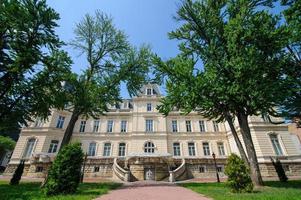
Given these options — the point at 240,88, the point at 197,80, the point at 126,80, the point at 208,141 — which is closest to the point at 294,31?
the point at 240,88

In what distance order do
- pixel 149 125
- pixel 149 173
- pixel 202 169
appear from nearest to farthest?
pixel 149 173 → pixel 202 169 → pixel 149 125

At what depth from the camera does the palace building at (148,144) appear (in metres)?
22.0

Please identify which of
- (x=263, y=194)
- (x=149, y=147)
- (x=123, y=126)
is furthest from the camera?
(x=123, y=126)

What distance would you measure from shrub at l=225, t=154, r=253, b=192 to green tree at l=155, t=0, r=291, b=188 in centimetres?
255

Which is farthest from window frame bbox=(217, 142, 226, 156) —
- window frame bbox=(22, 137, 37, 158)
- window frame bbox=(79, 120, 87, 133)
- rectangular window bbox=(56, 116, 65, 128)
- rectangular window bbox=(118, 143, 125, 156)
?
window frame bbox=(22, 137, 37, 158)

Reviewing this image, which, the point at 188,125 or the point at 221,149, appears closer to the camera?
the point at 221,149

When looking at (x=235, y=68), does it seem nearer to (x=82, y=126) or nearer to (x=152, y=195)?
(x=152, y=195)

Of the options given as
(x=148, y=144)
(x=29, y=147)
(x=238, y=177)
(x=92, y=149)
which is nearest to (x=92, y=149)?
(x=92, y=149)

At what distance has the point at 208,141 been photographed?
2775cm

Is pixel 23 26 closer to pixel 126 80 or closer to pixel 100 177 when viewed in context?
pixel 126 80

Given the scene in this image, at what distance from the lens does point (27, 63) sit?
11125 mm

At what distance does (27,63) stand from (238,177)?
46.2ft

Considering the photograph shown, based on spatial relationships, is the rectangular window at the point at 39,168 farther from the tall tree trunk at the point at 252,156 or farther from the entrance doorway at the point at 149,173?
the tall tree trunk at the point at 252,156

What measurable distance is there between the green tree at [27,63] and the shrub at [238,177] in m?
12.3
